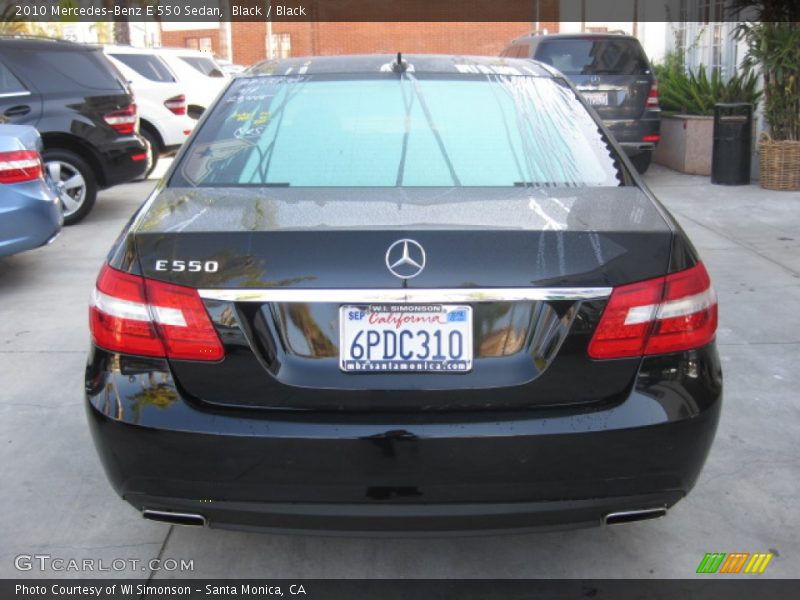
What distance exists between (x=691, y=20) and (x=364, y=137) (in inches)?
537

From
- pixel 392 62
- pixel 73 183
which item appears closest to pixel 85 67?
pixel 73 183

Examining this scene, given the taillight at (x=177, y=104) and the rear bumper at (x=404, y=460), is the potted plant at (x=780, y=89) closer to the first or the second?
the taillight at (x=177, y=104)

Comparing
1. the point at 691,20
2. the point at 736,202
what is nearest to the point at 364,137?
the point at 736,202

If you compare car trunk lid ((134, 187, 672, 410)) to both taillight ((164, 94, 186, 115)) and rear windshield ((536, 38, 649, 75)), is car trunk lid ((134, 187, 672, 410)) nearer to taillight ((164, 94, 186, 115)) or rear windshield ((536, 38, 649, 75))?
rear windshield ((536, 38, 649, 75))

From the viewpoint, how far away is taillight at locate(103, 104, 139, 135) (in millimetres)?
9648

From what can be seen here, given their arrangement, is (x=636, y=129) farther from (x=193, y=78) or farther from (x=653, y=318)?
(x=653, y=318)

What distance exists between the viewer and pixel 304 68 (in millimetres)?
3711

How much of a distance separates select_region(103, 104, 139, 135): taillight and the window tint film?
0.85 metres

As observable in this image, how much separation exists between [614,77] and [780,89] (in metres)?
1.89

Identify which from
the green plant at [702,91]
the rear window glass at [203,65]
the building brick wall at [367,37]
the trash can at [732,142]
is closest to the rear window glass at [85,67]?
the rear window glass at [203,65]

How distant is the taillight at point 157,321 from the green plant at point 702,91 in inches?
414

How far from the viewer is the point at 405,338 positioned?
246 cm

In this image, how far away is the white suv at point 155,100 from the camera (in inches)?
503

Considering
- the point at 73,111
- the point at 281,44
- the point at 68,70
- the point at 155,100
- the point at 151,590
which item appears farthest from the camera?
the point at 281,44
